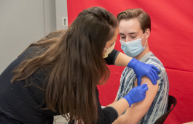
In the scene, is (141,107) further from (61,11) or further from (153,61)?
(61,11)

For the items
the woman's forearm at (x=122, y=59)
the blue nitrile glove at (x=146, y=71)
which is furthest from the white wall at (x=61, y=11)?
the blue nitrile glove at (x=146, y=71)

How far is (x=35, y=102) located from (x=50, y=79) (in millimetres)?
151

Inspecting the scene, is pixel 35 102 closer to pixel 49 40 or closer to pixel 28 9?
pixel 49 40

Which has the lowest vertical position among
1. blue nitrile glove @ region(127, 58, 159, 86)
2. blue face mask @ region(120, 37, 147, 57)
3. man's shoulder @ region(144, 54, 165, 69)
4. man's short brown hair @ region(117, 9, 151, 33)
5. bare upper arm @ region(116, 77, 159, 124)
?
bare upper arm @ region(116, 77, 159, 124)

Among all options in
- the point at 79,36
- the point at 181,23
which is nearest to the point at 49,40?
the point at 79,36

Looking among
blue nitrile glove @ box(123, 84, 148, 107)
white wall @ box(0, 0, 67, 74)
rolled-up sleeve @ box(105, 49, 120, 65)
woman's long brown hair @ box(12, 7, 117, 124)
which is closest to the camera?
woman's long brown hair @ box(12, 7, 117, 124)

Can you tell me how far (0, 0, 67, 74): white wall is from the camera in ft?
8.53

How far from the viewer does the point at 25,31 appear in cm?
273

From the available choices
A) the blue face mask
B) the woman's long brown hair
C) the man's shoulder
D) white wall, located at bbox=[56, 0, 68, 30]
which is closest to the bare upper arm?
the man's shoulder

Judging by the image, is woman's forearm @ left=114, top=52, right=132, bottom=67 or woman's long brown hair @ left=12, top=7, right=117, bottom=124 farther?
woman's forearm @ left=114, top=52, right=132, bottom=67

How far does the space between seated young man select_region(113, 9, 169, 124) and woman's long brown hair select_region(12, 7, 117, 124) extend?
45 centimetres

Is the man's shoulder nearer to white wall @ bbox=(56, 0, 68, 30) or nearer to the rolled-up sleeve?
the rolled-up sleeve

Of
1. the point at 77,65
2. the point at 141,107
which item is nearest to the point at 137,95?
the point at 141,107

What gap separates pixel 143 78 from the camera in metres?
1.24
